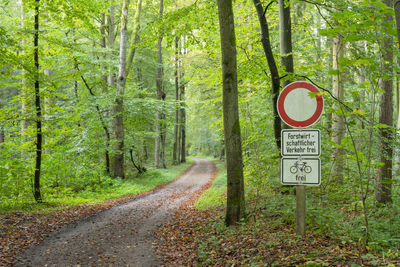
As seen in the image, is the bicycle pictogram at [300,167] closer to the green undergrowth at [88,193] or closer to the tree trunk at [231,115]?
the tree trunk at [231,115]

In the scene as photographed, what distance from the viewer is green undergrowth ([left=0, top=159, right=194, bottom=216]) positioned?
8.75 m

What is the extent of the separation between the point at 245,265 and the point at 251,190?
544 cm

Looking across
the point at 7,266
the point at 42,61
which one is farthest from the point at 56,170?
the point at 7,266

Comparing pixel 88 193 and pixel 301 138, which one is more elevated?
pixel 301 138

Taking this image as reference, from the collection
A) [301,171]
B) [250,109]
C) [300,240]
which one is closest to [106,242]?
[300,240]

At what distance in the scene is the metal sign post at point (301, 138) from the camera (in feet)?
12.4

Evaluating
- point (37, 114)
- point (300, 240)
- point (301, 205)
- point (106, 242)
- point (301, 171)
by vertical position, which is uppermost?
point (37, 114)

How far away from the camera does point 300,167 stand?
3.84 meters

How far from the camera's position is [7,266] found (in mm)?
4691

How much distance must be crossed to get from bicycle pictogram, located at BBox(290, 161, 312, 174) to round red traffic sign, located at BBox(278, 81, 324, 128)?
1.74ft

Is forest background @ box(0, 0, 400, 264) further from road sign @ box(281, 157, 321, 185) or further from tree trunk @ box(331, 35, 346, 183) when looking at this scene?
road sign @ box(281, 157, 321, 185)

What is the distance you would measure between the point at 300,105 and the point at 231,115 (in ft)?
7.76

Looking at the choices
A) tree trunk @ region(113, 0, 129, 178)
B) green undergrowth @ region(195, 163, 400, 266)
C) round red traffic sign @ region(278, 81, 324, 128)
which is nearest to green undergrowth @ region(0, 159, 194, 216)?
tree trunk @ region(113, 0, 129, 178)

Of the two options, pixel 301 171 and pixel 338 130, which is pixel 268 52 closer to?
pixel 338 130
